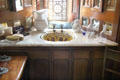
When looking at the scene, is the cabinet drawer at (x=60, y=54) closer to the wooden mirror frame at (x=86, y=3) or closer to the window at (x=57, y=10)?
the wooden mirror frame at (x=86, y=3)

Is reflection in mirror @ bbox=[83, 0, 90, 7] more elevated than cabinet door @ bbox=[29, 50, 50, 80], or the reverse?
reflection in mirror @ bbox=[83, 0, 90, 7]

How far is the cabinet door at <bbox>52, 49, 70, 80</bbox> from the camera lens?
2.16m

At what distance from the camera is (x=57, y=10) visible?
13.3 ft

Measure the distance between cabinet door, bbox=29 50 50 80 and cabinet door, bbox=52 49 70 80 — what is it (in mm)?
114

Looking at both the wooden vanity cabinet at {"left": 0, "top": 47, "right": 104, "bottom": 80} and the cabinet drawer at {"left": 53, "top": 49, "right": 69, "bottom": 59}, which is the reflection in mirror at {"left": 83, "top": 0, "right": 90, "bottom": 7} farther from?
the cabinet drawer at {"left": 53, "top": 49, "right": 69, "bottom": 59}

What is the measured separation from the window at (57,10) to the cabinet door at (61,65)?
2101 mm

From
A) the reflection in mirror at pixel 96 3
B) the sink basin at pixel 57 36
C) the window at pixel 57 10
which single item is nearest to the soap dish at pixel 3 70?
the sink basin at pixel 57 36

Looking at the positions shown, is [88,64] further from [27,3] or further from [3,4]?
[27,3]

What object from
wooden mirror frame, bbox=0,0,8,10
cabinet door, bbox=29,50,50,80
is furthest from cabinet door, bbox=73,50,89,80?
wooden mirror frame, bbox=0,0,8,10

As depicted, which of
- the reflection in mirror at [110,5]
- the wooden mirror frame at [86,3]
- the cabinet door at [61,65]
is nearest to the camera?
the reflection in mirror at [110,5]

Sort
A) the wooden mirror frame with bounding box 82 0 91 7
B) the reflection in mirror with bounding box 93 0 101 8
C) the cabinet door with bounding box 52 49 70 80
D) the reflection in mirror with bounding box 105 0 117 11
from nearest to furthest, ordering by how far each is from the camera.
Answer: the reflection in mirror with bounding box 105 0 117 11 → the cabinet door with bounding box 52 49 70 80 → the reflection in mirror with bounding box 93 0 101 8 → the wooden mirror frame with bounding box 82 0 91 7

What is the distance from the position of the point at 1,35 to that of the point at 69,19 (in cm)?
213

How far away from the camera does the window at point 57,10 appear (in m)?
3.99

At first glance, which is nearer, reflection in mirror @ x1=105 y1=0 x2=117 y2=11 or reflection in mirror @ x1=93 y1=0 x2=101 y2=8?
reflection in mirror @ x1=105 y1=0 x2=117 y2=11
